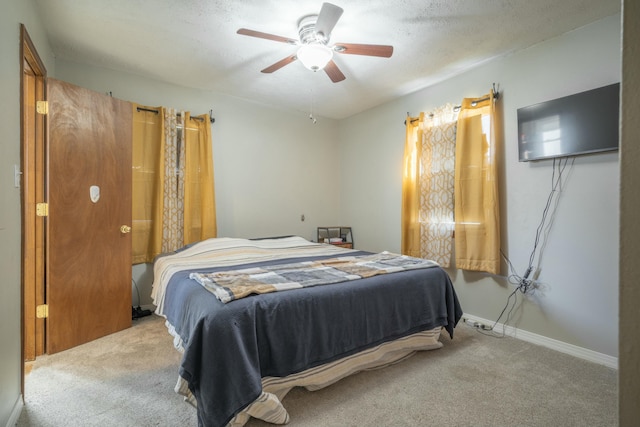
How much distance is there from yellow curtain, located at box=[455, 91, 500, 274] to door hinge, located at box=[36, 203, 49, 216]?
3.54m

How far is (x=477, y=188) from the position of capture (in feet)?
9.61

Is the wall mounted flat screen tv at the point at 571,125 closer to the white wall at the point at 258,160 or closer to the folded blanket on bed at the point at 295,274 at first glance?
the folded blanket on bed at the point at 295,274

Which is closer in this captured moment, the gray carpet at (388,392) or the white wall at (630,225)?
the white wall at (630,225)

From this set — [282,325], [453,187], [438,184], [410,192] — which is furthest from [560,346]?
[282,325]

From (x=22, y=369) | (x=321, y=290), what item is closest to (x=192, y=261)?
(x=22, y=369)

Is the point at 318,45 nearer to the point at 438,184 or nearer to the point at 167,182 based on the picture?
the point at 438,184

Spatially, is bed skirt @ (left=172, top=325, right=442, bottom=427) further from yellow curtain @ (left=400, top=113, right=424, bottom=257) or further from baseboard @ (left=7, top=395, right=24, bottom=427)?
yellow curtain @ (left=400, top=113, right=424, bottom=257)

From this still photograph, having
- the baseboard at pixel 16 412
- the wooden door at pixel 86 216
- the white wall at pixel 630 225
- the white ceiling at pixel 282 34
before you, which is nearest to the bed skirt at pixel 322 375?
the baseboard at pixel 16 412

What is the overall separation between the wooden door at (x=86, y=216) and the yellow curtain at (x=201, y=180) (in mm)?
689

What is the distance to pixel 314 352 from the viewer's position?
5.83 ft

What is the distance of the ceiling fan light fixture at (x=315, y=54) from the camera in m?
2.13

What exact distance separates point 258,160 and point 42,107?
84.6 inches

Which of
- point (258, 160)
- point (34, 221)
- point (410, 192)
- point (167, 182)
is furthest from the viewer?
point (258, 160)

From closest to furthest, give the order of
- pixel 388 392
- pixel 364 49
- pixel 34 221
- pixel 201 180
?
1. pixel 388 392
2. pixel 364 49
3. pixel 34 221
4. pixel 201 180
